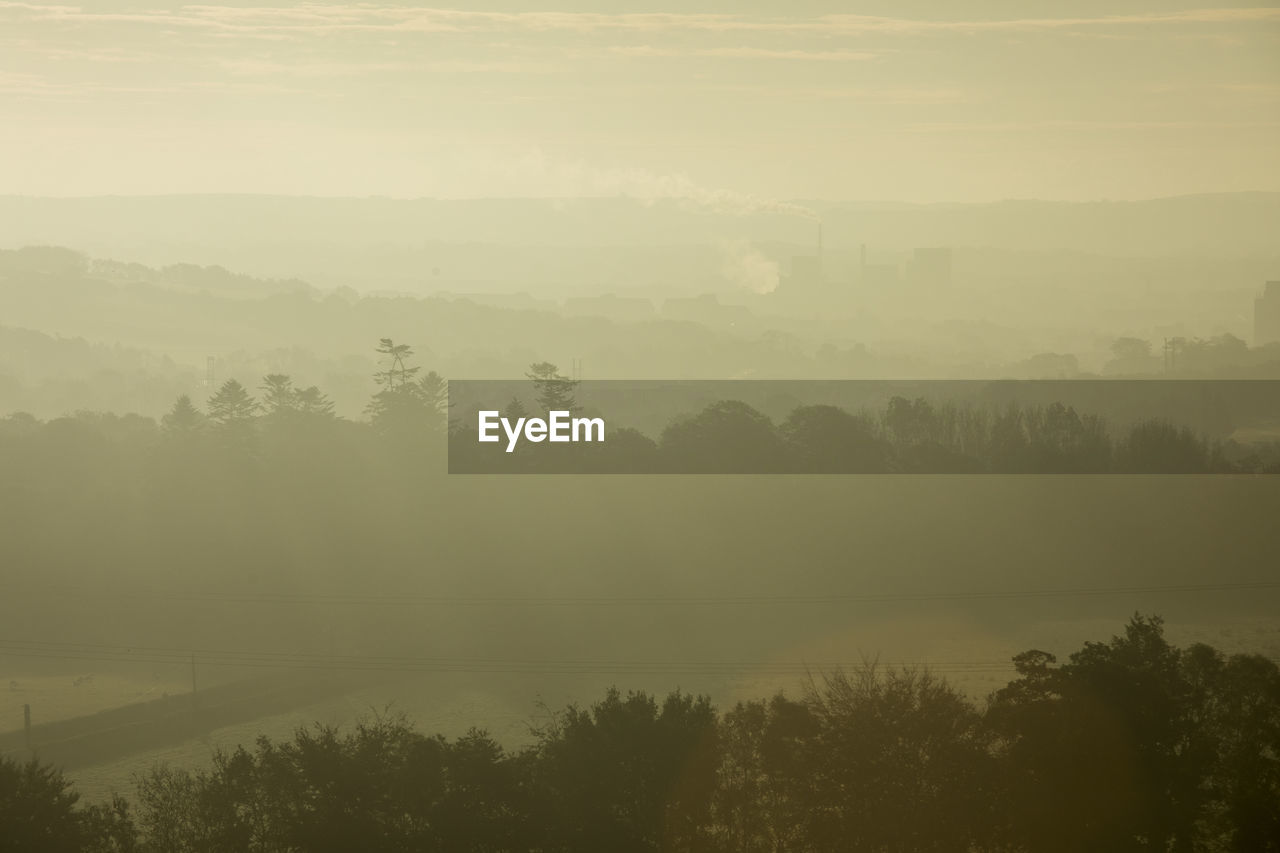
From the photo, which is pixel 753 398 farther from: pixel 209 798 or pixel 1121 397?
pixel 209 798

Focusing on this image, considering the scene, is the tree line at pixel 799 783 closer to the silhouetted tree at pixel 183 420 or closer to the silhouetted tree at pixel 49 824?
the silhouetted tree at pixel 49 824

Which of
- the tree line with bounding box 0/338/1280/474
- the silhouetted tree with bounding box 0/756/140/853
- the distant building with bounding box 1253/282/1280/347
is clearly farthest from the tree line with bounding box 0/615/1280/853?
the distant building with bounding box 1253/282/1280/347

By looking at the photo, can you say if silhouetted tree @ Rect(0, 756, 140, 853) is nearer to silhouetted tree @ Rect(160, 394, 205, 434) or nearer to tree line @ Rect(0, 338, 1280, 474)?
tree line @ Rect(0, 338, 1280, 474)

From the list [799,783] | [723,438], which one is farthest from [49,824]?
[723,438]

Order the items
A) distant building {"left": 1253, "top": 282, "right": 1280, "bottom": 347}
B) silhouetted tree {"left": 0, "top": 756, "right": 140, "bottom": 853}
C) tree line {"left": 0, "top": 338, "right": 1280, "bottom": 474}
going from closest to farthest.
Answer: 1. silhouetted tree {"left": 0, "top": 756, "right": 140, "bottom": 853}
2. tree line {"left": 0, "top": 338, "right": 1280, "bottom": 474}
3. distant building {"left": 1253, "top": 282, "right": 1280, "bottom": 347}

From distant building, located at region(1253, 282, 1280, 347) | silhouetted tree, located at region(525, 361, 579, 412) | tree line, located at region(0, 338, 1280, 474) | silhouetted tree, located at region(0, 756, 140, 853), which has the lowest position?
silhouetted tree, located at region(0, 756, 140, 853)

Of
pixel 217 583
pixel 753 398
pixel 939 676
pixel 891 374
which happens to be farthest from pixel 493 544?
pixel 891 374
